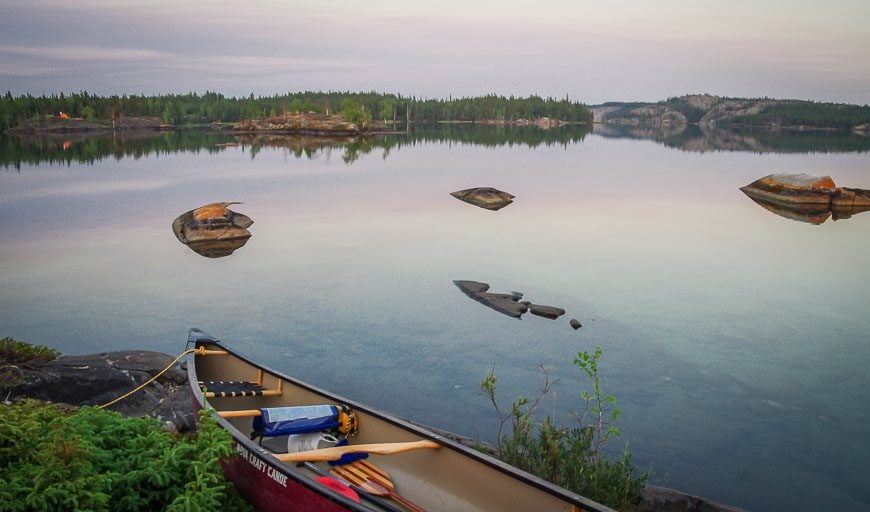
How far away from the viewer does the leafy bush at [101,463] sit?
16.9ft

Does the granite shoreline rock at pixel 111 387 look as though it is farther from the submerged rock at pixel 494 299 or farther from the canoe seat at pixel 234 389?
the submerged rock at pixel 494 299

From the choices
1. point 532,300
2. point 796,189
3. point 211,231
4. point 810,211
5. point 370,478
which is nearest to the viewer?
point 370,478

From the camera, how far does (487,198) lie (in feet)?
144

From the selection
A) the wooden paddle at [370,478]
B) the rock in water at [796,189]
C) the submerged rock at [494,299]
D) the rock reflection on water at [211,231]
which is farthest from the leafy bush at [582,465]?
the rock in water at [796,189]

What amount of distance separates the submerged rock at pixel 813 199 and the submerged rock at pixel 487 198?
17.8 meters

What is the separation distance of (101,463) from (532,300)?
15.7 meters

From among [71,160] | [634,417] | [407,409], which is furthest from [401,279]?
[71,160]

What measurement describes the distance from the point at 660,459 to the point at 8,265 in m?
25.4

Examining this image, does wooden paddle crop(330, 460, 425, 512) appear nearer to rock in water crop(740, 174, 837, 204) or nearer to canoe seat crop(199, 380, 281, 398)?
canoe seat crop(199, 380, 281, 398)

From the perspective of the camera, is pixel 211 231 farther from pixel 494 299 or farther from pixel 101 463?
pixel 101 463

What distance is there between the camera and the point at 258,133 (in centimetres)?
16925

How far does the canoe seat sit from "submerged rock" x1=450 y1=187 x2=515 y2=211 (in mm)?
32606

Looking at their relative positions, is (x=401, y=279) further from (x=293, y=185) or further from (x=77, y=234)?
(x=293, y=185)

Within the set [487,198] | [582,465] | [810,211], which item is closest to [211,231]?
[487,198]
